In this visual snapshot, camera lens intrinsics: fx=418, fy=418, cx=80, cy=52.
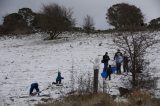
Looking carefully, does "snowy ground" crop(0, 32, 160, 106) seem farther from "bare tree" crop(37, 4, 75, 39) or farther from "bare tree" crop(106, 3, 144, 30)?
"bare tree" crop(106, 3, 144, 30)

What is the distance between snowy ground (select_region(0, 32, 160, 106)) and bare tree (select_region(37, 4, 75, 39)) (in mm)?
3986

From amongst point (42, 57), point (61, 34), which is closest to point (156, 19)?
point (61, 34)

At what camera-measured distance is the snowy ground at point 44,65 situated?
1833 centimetres

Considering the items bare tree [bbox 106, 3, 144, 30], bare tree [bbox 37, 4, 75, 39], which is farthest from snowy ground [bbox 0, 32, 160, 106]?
bare tree [bbox 106, 3, 144, 30]

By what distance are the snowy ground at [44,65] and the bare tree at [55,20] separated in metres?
3.99

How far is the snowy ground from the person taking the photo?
18.3m

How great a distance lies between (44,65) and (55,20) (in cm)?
2020

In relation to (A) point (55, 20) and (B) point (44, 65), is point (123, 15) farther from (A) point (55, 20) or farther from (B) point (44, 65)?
(B) point (44, 65)

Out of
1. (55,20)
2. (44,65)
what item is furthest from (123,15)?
(44,65)

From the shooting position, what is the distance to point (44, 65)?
2753 cm

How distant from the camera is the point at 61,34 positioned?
49750 mm

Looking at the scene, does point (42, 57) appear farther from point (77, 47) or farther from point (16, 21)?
point (16, 21)

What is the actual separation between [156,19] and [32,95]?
1568 inches

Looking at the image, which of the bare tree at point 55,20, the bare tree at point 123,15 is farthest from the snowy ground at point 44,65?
the bare tree at point 123,15
